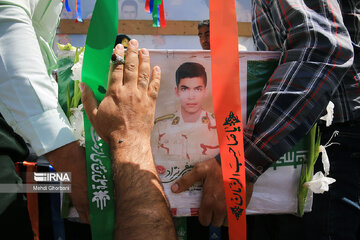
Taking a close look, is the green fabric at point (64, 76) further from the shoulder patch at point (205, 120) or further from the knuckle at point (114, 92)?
the shoulder patch at point (205, 120)

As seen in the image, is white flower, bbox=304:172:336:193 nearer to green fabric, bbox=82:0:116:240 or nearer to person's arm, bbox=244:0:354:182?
person's arm, bbox=244:0:354:182

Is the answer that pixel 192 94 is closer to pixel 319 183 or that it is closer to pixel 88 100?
→ pixel 88 100

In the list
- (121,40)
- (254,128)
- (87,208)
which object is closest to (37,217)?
(87,208)

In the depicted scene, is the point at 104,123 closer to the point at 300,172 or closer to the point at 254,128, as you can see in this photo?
the point at 254,128

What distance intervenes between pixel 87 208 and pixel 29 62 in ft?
1.69

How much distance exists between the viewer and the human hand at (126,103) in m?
0.80

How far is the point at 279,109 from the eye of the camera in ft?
2.95

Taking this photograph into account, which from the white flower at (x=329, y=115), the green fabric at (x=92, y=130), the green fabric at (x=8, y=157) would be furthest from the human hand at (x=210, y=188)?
the green fabric at (x=8, y=157)

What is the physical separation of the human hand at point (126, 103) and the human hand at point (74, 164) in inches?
5.8

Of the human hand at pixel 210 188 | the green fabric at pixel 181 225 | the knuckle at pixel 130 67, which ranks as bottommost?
the green fabric at pixel 181 225

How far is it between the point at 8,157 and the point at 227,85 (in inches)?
26.4

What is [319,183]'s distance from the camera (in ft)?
3.13

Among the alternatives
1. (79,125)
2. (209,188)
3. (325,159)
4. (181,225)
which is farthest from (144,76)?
(325,159)

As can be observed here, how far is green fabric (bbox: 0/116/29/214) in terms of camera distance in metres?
0.80
